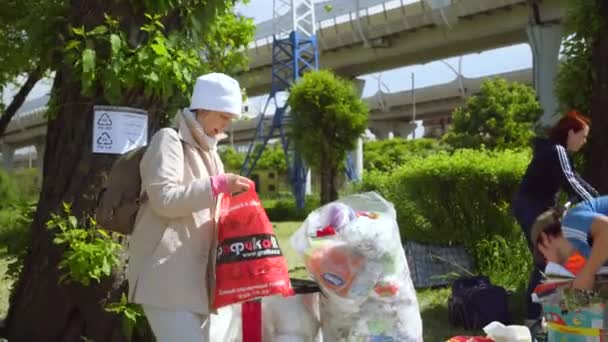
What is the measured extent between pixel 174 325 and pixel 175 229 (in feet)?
1.30

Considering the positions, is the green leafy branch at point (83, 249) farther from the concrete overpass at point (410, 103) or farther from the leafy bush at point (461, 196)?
the concrete overpass at point (410, 103)

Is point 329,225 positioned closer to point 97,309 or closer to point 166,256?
point 166,256

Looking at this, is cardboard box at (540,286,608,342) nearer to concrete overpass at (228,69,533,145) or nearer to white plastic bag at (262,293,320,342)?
white plastic bag at (262,293,320,342)

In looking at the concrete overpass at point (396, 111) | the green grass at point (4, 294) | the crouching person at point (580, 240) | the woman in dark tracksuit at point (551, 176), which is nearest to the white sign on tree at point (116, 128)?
the crouching person at point (580, 240)

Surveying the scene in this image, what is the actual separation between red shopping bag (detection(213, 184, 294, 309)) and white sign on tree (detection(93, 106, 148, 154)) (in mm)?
1530

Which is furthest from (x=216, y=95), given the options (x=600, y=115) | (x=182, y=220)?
(x=600, y=115)

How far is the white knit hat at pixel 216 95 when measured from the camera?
2.94m

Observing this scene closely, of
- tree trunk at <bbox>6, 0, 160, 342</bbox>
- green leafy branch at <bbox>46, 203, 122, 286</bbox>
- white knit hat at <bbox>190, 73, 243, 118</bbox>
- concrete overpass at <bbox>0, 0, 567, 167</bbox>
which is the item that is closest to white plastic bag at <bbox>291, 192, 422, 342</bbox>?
white knit hat at <bbox>190, 73, 243, 118</bbox>

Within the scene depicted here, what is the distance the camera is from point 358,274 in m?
3.29

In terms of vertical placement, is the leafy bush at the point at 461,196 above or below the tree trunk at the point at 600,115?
below

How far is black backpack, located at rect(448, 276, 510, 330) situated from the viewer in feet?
19.1

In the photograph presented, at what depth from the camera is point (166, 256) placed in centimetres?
288

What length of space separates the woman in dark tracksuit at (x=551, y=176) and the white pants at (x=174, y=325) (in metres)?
2.98

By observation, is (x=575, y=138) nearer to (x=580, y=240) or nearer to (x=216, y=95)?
(x=580, y=240)
